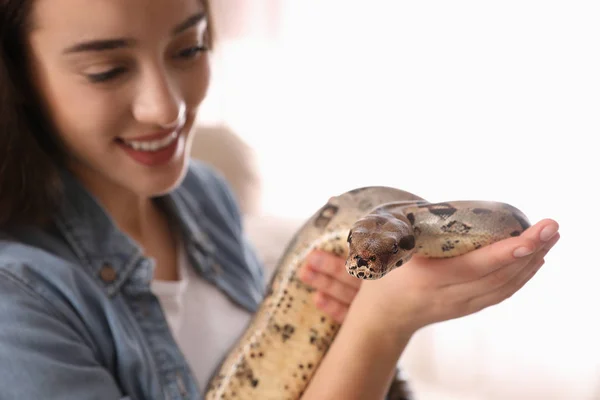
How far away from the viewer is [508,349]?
1.14 metres

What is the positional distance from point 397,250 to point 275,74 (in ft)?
3.00

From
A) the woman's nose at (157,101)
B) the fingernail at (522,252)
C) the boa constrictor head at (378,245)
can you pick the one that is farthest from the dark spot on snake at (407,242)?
the woman's nose at (157,101)

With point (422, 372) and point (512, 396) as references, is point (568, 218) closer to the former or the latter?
point (512, 396)

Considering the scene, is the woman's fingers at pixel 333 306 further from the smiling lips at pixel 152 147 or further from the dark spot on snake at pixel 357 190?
the smiling lips at pixel 152 147

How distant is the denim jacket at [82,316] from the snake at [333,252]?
0.13 m

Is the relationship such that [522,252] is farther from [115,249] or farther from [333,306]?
[115,249]

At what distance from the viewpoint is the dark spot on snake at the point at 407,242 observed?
0.64 metres

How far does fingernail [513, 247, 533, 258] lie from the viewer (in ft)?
1.91

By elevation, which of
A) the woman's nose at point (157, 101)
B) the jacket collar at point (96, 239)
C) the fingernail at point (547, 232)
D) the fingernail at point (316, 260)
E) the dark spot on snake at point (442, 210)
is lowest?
the jacket collar at point (96, 239)

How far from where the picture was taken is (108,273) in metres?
1.05

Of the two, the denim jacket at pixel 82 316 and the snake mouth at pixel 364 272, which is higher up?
the snake mouth at pixel 364 272

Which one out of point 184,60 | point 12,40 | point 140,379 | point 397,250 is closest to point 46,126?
point 12,40

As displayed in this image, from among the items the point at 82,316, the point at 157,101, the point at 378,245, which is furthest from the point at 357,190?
the point at 82,316

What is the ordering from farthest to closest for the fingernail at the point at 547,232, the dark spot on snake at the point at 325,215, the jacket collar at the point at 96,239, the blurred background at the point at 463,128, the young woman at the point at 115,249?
the jacket collar at the point at 96,239 < the dark spot on snake at the point at 325,215 < the young woman at the point at 115,249 < the blurred background at the point at 463,128 < the fingernail at the point at 547,232
